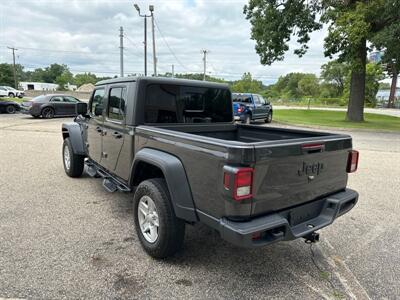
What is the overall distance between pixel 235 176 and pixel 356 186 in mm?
4713

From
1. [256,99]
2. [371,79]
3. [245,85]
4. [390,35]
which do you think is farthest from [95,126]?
[245,85]

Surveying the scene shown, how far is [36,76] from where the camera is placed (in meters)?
146

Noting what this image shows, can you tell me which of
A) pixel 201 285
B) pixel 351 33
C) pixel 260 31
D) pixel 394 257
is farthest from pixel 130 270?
pixel 260 31

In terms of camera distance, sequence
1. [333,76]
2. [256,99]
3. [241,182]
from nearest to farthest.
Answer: [241,182] < [256,99] < [333,76]

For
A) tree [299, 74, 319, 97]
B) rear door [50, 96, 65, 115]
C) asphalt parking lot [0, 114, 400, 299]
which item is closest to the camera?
asphalt parking lot [0, 114, 400, 299]

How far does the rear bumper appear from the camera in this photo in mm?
2482

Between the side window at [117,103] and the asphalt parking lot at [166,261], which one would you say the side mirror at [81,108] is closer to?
the side window at [117,103]

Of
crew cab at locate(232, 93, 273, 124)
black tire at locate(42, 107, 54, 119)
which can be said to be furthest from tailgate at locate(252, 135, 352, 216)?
black tire at locate(42, 107, 54, 119)

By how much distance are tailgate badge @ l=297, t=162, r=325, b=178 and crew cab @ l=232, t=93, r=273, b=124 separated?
14.7 metres

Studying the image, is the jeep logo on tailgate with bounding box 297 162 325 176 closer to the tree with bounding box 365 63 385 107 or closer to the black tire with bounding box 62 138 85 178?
the black tire with bounding box 62 138 85 178

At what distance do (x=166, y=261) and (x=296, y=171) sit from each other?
1.60 meters

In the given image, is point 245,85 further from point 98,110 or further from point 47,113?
point 98,110

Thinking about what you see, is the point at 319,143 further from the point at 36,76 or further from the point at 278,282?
the point at 36,76

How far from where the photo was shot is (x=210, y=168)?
264 centimetres
